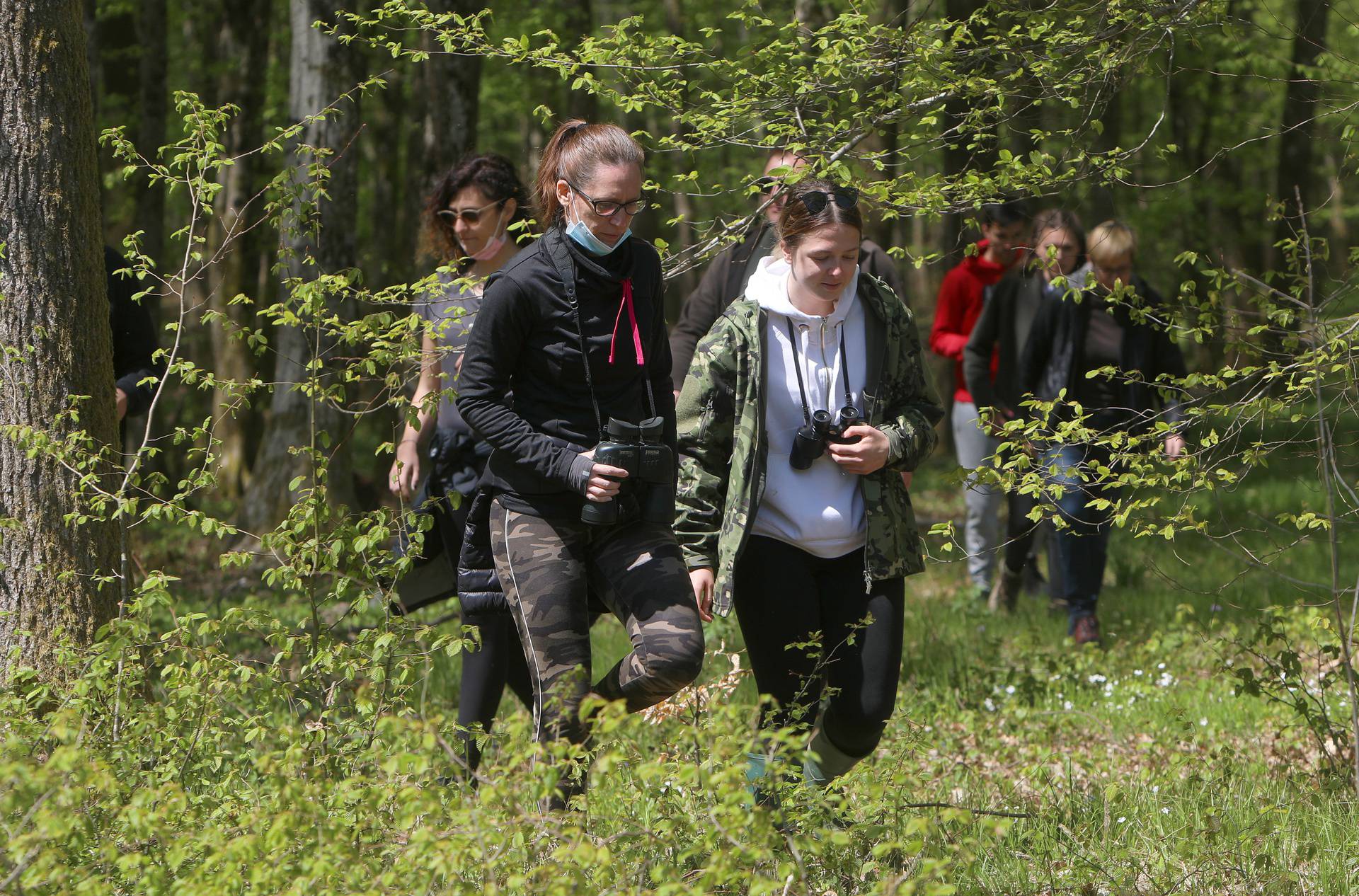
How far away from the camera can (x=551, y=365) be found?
12.5 feet

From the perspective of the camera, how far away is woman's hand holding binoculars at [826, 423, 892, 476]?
398 centimetres

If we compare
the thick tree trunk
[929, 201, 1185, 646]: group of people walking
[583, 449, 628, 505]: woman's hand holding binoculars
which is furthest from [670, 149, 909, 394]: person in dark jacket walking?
the thick tree trunk

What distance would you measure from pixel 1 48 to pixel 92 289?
820 mm

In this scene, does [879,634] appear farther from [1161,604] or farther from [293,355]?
[293,355]

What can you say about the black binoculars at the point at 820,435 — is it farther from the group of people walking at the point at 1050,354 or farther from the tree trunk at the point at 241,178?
the tree trunk at the point at 241,178

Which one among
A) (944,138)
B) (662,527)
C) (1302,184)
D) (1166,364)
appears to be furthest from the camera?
(1302,184)

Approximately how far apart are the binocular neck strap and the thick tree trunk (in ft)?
7.80

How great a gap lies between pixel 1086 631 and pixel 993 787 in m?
2.38

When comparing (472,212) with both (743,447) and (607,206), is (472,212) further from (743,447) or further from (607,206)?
(743,447)

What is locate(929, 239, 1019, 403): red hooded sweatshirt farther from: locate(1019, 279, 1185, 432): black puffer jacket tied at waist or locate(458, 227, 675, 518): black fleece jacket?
locate(458, 227, 675, 518): black fleece jacket

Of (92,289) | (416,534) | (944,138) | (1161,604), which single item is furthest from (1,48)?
(1161,604)

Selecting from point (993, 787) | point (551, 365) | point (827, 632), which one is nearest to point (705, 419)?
point (551, 365)

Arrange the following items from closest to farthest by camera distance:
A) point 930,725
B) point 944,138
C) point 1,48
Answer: point 1,48 → point 944,138 → point 930,725

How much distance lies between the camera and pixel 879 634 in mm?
4027
